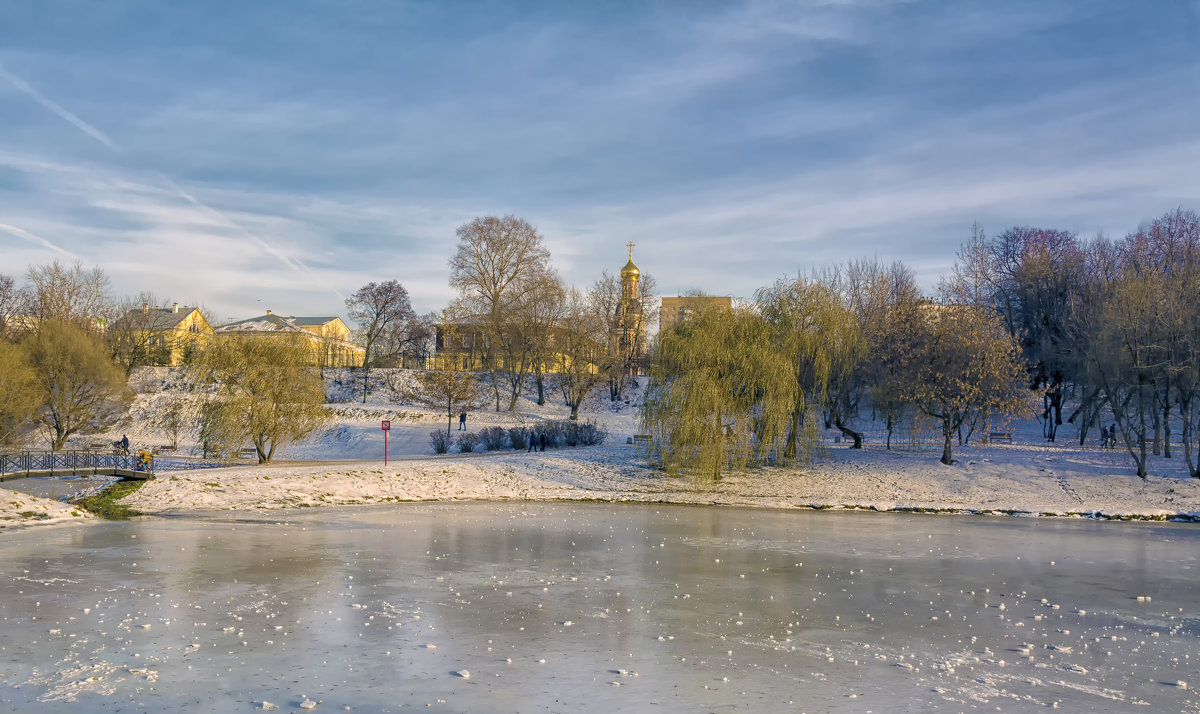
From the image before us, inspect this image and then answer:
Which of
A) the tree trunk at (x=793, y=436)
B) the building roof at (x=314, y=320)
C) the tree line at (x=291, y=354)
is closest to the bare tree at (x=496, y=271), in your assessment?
the tree line at (x=291, y=354)

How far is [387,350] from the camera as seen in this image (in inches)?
3558

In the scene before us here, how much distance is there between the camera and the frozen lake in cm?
864

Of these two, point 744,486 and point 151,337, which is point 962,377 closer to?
point 744,486

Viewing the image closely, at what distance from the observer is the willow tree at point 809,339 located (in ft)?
120

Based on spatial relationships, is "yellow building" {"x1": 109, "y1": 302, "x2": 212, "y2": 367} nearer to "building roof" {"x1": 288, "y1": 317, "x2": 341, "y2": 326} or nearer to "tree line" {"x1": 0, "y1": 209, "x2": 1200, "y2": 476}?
"tree line" {"x1": 0, "y1": 209, "x2": 1200, "y2": 476}

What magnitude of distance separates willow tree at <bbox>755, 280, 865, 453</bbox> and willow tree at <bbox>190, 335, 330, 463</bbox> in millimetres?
22514

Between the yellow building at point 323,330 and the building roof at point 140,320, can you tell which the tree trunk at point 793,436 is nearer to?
the yellow building at point 323,330

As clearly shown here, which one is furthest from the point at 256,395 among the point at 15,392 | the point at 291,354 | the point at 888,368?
the point at 888,368

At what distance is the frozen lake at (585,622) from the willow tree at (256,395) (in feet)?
55.6

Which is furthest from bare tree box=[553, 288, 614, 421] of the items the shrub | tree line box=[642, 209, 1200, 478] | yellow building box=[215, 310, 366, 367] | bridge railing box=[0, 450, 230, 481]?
bridge railing box=[0, 450, 230, 481]

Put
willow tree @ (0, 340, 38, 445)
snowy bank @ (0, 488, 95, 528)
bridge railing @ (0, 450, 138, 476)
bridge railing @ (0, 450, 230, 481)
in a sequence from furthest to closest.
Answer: willow tree @ (0, 340, 38, 445)
bridge railing @ (0, 450, 138, 476)
bridge railing @ (0, 450, 230, 481)
snowy bank @ (0, 488, 95, 528)

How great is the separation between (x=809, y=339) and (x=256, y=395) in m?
26.1

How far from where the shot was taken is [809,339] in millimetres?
37375

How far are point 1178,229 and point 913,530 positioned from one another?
161ft
